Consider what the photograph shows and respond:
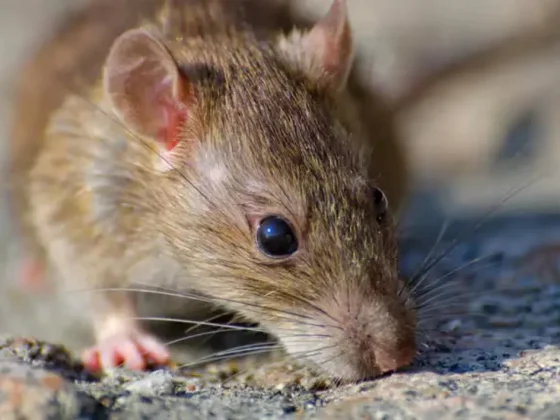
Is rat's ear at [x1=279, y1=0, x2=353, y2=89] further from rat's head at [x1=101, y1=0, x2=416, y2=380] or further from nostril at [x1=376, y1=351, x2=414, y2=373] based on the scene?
nostril at [x1=376, y1=351, x2=414, y2=373]

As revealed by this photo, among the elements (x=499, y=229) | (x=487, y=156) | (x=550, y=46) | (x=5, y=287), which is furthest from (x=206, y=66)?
(x=550, y=46)

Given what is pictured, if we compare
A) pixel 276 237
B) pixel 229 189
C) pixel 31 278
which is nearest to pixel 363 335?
pixel 276 237

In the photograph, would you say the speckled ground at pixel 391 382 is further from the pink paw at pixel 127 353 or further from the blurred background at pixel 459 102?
the blurred background at pixel 459 102

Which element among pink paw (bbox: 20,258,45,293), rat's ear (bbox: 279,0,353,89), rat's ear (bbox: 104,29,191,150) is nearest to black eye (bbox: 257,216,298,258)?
rat's ear (bbox: 104,29,191,150)

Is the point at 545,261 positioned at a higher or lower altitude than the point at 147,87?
lower

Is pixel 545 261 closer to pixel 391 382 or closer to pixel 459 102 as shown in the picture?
pixel 391 382

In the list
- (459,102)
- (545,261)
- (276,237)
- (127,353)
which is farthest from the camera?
(459,102)
